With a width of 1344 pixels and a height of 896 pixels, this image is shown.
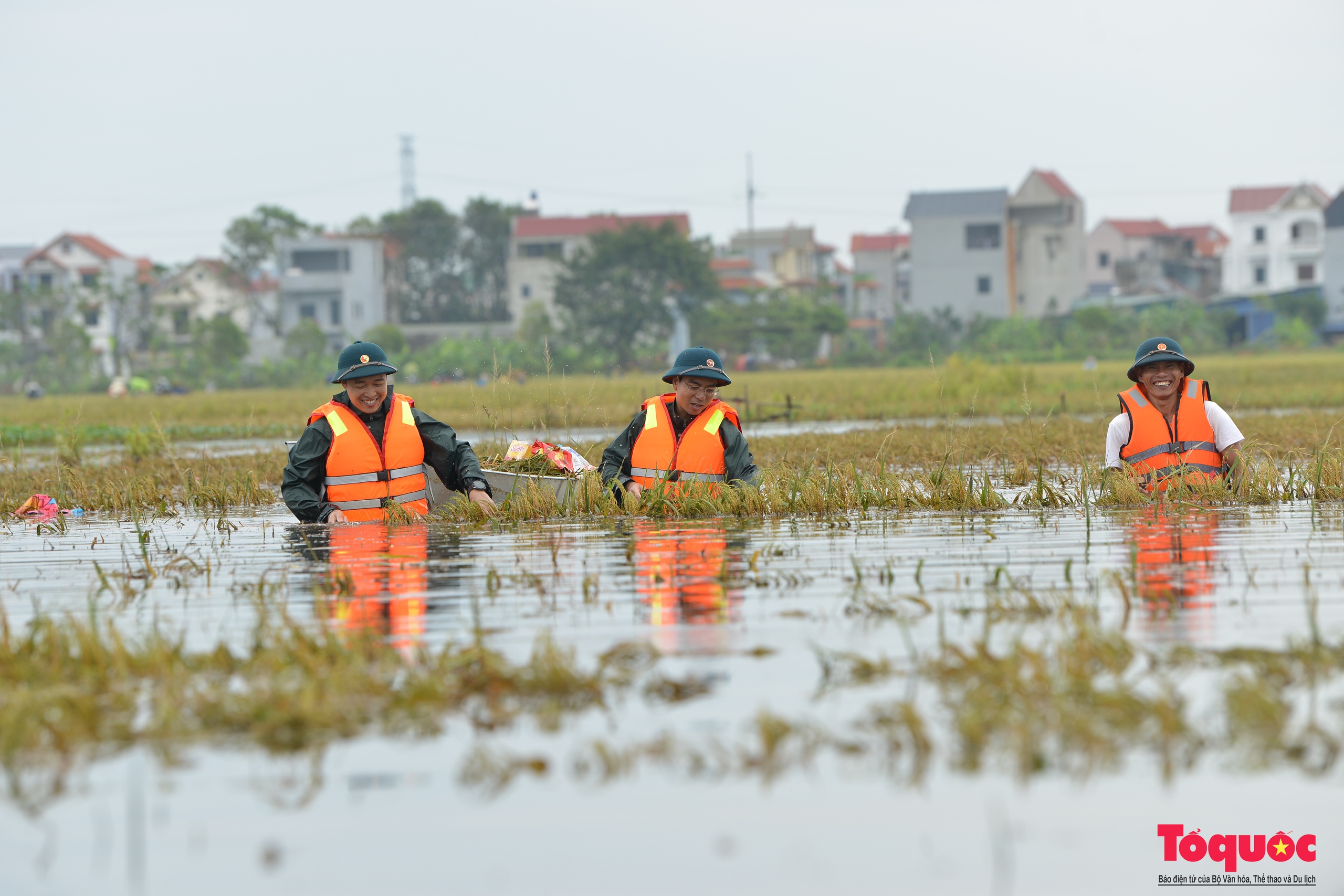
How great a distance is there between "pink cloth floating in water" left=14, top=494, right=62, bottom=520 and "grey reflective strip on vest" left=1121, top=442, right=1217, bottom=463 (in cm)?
785

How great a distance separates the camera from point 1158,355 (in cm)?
917

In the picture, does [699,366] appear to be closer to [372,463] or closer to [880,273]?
[372,463]

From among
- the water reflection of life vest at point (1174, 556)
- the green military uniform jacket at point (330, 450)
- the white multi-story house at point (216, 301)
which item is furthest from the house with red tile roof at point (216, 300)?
the water reflection of life vest at point (1174, 556)

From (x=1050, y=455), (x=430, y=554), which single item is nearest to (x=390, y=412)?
(x=430, y=554)

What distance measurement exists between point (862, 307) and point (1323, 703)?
88254mm

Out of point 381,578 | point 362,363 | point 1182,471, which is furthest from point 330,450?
point 1182,471

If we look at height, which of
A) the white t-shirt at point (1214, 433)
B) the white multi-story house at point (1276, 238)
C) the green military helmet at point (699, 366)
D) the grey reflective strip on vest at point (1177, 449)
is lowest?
the grey reflective strip on vest at point (1177, 449)

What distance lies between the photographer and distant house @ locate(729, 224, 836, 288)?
87.1 metres

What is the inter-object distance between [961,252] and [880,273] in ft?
58.6

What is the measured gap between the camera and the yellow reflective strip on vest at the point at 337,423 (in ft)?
30.0

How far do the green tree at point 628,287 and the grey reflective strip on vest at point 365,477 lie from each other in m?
52.9

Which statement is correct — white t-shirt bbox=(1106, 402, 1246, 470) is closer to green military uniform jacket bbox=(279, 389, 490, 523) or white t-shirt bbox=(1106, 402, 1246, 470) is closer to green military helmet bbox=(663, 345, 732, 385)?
green military helmet bbox=(663, 345, 732, 385)

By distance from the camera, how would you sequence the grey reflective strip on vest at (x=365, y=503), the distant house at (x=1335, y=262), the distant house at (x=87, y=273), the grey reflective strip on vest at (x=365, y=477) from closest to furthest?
the grey reflective strip on vest at (x=365, y=477), the grey reflective strip on vest at (x=365, y=503), the distant house at (x=1335, y=262), the distant house at (x=87, y=273)

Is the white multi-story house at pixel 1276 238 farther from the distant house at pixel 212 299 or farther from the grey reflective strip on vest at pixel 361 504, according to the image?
the grey reflective strip on vest at pixel 361 504
